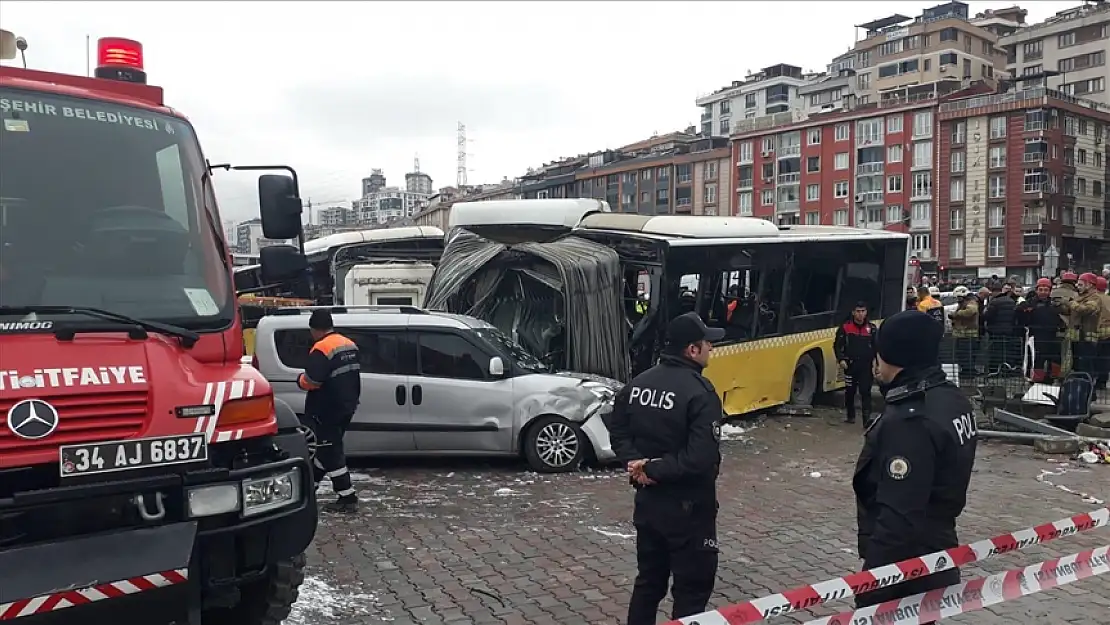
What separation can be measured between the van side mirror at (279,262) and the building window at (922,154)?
236ft

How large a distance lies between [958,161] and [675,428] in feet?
233

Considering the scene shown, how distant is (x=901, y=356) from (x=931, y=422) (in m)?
0.30

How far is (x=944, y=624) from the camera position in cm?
496

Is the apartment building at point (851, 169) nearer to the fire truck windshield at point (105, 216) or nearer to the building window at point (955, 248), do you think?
the building window at point (955, 248)

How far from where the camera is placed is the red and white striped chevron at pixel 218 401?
363 centimetres

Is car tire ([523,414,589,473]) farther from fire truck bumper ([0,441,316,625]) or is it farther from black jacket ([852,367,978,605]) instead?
black jacket ([852,367,978,605])

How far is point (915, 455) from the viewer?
10.8 feet

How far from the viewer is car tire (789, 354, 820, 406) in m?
13.2

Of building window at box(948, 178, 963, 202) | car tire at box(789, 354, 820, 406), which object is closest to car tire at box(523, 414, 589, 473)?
car tire at box(789, 354, 820, 406)

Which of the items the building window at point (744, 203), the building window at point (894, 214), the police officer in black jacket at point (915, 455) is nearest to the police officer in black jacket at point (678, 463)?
the police officer in black jacket at point (915, 455)

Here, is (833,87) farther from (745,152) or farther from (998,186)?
(998,186)

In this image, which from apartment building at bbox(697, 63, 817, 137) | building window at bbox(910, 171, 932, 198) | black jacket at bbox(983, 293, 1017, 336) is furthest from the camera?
apartment building at bbox(697, 63, 817, 137)

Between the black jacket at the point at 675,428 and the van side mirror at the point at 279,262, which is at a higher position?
the van side mirror at the point at 279,262

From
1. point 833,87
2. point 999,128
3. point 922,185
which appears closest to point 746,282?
point 999,128
